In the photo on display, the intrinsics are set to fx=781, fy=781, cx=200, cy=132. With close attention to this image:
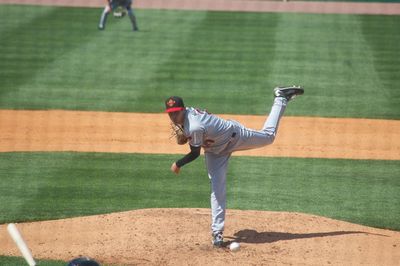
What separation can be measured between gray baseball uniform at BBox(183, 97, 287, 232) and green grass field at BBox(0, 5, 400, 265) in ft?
4.98

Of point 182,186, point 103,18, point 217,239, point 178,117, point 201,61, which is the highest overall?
point 103,18

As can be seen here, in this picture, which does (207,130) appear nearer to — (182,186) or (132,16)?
(182,186)

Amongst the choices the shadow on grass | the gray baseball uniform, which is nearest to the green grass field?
the shadow on grass

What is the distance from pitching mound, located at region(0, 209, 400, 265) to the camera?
737 cm

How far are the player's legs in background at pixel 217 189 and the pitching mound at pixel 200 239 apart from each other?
0.26 m

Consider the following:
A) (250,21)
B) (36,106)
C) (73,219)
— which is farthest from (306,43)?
(73,219)

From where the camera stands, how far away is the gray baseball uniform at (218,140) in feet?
24.2

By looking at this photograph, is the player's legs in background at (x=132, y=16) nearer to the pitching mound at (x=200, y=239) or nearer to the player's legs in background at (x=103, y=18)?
the player's legs in background at (x=103, y=18)

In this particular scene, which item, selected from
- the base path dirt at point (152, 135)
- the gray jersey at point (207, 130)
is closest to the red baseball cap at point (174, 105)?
the gray jersey at point (207, 130)

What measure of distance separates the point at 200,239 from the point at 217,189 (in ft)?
1.89

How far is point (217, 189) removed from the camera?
764 cm

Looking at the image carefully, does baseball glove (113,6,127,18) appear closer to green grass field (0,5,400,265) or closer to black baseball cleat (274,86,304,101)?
green grass field (0,5,400,265)

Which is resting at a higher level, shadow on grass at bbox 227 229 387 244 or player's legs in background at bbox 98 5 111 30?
player's legs in background at bbox 98 5 111 30

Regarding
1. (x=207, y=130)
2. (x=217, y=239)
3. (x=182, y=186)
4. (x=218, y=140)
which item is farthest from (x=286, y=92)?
(x=182, y=186)
